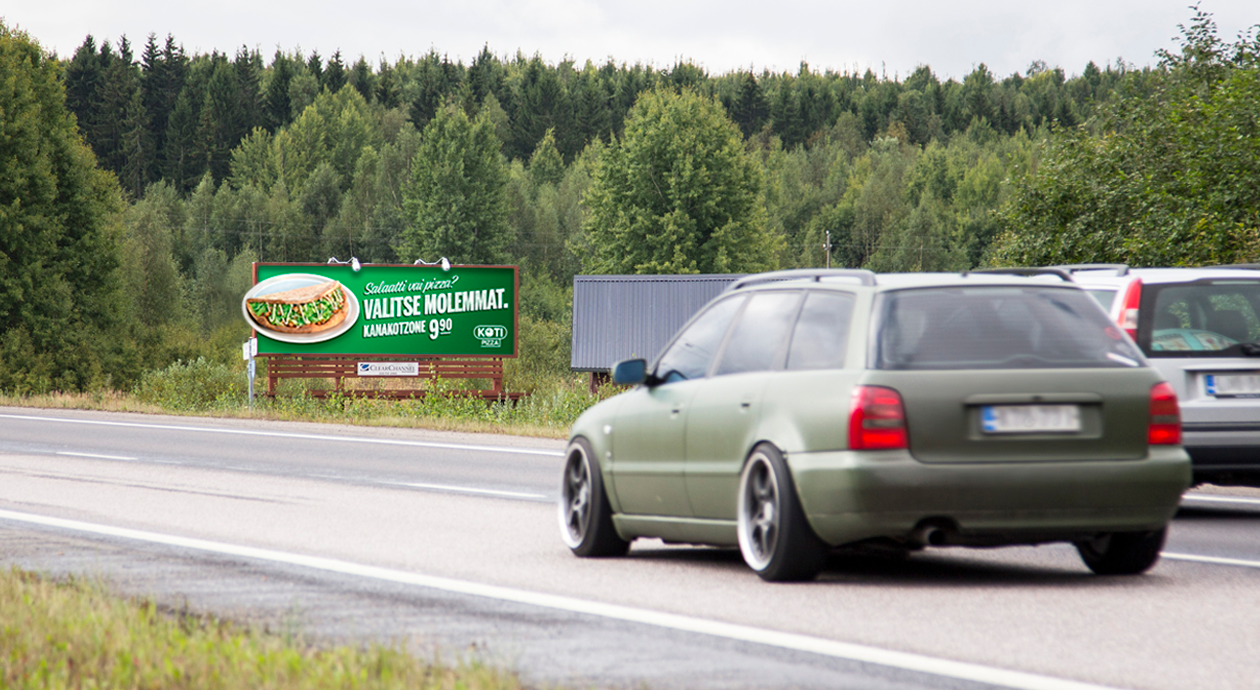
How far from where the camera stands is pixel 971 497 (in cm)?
709

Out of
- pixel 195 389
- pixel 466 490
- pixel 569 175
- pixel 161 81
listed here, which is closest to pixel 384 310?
pixel 195 389

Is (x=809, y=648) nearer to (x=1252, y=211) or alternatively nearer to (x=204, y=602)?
(x=204, y=602)

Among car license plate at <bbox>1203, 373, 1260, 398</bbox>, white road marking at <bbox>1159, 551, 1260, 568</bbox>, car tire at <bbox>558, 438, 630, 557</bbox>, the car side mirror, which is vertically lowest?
white road marking at <bbox>1159, 551, 1260, 568</bbox>

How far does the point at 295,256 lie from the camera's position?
12262 centimetres

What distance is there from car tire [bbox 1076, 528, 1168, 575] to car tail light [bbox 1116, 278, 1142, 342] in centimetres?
380

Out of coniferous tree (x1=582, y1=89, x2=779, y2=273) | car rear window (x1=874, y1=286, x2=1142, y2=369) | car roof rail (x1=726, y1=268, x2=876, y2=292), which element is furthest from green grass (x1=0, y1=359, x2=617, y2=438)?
coniferous tree (x1=582, y1=89, x2=779, y2=273)

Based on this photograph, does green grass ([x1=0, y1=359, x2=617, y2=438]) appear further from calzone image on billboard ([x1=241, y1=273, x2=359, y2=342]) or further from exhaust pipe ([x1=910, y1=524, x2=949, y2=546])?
exhaust pipe ([x1=910, y1=524, x2=949, y2=546])

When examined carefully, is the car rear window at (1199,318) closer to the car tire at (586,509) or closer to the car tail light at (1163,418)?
the car tail light at (1163,418)

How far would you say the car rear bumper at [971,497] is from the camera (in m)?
7.05

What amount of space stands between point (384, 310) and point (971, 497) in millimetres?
27682

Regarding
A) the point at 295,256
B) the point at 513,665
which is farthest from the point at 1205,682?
the point at 295,256

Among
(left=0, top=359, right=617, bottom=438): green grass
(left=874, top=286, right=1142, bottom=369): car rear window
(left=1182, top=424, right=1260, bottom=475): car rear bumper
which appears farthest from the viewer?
(left=0, top=359, right=617, bottom=438): green grass

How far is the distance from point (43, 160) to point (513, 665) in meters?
52.1

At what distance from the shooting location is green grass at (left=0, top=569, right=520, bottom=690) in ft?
15.8
